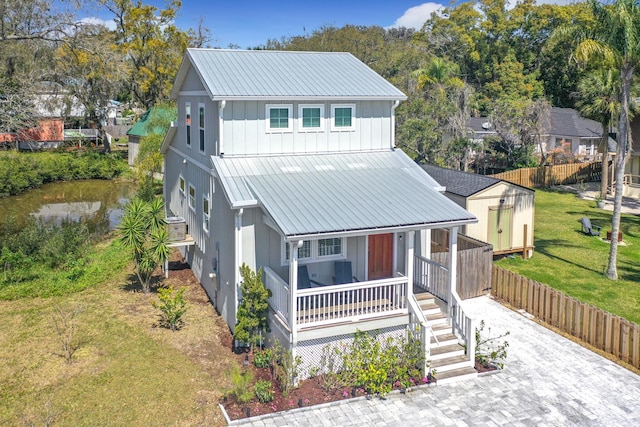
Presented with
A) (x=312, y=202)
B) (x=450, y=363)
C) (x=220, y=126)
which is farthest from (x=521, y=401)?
(x=220, y=126)

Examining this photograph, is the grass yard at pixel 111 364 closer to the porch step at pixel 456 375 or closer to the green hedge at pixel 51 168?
the porch step at pixel 456 375

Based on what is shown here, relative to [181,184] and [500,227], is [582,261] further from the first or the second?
[181,184]

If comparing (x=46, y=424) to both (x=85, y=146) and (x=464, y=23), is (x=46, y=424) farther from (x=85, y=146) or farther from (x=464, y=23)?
(x=464, y=23)

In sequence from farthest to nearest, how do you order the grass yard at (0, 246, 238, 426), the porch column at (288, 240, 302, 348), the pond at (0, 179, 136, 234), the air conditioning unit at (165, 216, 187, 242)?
1. the pond at (0, 179, 136, 234)
2. the air conditioning unit at (165, 216, 187, 242)
3. the porch column at (288, 240, 302, 348)
4. the grass yard at (0, 246, 238, 426)

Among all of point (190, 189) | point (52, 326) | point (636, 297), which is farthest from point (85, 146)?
point (636, 297)

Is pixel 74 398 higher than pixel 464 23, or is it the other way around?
pixel 464 23

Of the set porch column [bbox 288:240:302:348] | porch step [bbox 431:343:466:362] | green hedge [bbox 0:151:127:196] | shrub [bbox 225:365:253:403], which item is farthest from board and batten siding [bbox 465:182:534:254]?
green hedge [bbox 0:151:127:196]

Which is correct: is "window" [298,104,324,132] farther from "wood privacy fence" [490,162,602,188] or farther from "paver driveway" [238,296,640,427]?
"wood privacy fence" [490,162,602,188]

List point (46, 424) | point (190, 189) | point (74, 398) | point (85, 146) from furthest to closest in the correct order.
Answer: point (85, 146) < point (190, 189) < point (74, 398) < point (46, 424)
